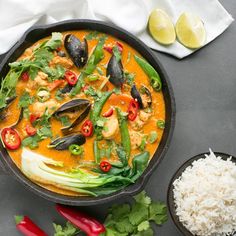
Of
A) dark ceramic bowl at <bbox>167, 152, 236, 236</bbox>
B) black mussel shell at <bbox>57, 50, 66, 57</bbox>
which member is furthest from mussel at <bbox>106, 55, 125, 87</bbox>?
dark ceramic bowl at <bbox>167, 152, 236, 236</bbox>

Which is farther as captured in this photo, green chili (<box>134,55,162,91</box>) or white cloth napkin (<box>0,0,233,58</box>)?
white cloth napkin (<box>0,0,233,58</box>)

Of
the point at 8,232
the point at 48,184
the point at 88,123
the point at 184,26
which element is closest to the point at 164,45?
the point at 184,26

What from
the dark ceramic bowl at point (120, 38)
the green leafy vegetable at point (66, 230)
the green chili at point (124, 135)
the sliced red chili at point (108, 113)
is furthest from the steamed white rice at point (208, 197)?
the green leafy vegetable at point (66, 230)

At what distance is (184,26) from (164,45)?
9.7 inches

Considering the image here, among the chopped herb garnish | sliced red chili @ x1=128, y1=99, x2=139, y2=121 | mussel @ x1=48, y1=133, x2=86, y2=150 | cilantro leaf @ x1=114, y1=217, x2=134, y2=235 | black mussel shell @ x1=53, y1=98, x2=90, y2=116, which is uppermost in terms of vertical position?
the chopped herb garnish

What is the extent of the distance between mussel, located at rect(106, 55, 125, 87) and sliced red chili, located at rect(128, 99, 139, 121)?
0.19m

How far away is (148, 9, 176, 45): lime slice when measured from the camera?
562cm

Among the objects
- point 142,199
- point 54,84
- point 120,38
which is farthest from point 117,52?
point 142,199

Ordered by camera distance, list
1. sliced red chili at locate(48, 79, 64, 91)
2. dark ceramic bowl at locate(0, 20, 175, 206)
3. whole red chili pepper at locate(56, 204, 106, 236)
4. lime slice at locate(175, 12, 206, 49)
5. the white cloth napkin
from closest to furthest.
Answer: dark ceramic bowl at locate(0, 20, 175, 206), sliced red chili at locate(48, 79, 64, 91), whole red chili pepper at locate(56, 204, 106, 236), the white cloth napkin, lime slice at locate(175, 12, 206, 49)

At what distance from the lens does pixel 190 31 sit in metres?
5.61

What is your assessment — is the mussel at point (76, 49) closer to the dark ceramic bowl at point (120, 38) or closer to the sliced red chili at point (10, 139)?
the dark ceramic bowl at point (120, 38)

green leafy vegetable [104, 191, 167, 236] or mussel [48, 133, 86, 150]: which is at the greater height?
mussel [48, 133, 86, 150]

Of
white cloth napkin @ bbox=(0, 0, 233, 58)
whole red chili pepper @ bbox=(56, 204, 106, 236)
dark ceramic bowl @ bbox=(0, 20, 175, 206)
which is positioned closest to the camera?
dark ceramic bowl @ bbox=(0, 20, 175, 206)

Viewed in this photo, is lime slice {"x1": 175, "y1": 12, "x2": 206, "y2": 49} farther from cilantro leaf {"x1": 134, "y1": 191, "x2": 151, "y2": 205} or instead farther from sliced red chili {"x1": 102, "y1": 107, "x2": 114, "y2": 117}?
cilantro leaf {"x1": 134, "y1": 191, "x2": 151, "y2": 205}
